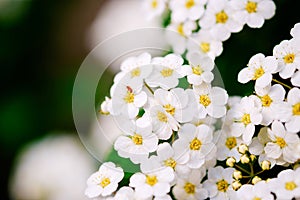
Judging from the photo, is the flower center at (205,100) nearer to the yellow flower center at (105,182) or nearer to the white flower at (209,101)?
the white flower at (209,101)

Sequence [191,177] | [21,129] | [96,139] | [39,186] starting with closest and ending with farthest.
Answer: [191,177] < [96,139] < [39,186] < [21,129]

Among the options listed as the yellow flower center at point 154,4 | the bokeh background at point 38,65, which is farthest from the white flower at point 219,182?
the bokeh background at point 38,65

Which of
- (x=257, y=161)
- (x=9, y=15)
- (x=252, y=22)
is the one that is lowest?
(x=9, y=15)

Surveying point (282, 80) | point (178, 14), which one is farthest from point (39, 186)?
point (282, 80)

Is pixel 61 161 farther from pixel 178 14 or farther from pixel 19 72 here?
pixel 178 14

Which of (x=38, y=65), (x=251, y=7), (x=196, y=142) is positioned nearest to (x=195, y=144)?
(x=196, y=142)

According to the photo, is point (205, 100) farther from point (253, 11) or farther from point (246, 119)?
A: point (253, 11)
